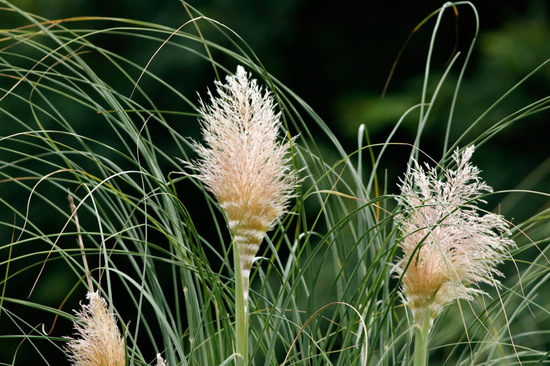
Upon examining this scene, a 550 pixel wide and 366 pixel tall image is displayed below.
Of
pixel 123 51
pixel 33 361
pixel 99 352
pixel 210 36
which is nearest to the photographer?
pixel 99 352

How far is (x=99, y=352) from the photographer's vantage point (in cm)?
62

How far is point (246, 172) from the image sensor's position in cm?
65

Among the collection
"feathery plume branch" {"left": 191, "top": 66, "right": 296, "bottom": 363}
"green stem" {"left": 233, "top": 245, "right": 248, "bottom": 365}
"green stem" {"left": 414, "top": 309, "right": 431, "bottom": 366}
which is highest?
"feathery plume branch" {"left": 191, "top": 66, "right": 296, "bottom": 363}

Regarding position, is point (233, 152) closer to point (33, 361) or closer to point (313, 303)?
point (313, 303)

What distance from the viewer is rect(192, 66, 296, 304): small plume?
2.14 feet

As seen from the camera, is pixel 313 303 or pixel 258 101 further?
pixel 313 303

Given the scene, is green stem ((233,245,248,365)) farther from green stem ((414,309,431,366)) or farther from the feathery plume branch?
green stem ((414,309,431,366))

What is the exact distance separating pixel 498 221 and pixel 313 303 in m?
0.27

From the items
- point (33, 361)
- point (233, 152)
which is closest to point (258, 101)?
point (233, 152)

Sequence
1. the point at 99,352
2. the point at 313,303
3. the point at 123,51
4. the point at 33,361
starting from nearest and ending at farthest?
the point at 99,352 < the point at 313,303 < the point at 123,51 < the point at 33,361

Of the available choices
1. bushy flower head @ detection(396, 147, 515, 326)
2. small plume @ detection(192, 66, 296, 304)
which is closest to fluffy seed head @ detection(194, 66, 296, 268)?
small plume @ detection(192, 66, 296, 304)

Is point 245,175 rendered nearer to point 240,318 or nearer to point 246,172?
point 246,172

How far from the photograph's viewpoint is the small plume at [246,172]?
65cm

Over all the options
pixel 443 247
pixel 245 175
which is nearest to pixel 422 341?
pixel 443 247
